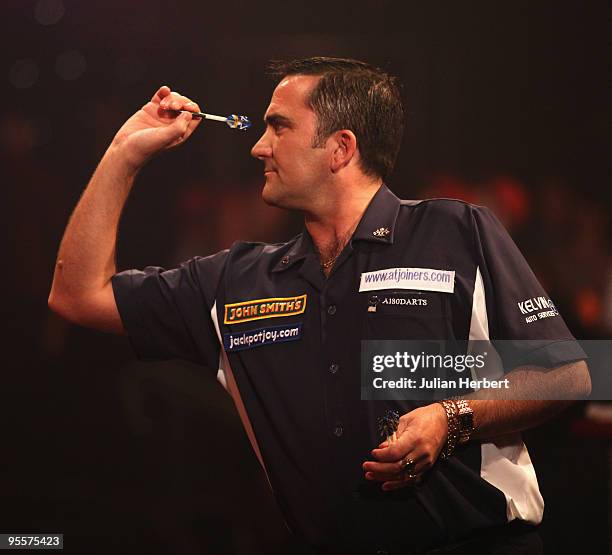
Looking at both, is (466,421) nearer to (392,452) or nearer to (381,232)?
(392,452)

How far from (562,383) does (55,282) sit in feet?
3.92

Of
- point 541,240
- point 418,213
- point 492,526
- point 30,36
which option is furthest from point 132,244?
point 492,526

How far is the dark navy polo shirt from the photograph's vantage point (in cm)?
178

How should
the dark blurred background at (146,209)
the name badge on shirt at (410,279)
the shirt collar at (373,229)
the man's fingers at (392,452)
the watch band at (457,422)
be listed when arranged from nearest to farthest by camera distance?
the man's fingers at (392,452)
the watch band at (457,422)
the name badge on shirt at (410,279)
the shirt collar at (373,229)
the dark blurred background at (146,209)

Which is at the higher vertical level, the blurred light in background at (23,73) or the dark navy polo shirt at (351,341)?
the blurred light in background at (23,73)

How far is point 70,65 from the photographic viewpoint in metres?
2.71

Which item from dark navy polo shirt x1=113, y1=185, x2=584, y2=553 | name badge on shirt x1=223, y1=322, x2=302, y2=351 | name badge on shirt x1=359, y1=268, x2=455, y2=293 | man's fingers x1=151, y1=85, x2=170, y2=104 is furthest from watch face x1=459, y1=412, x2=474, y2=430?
man's fingers x1=151, y1=85, x2=170, y2=104

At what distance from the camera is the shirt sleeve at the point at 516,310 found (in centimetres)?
177

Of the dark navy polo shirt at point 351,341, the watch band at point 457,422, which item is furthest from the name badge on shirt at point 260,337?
the watch band at point 457,422

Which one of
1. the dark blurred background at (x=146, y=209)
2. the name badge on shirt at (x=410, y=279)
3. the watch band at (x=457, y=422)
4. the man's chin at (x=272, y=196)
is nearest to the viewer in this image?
the watch band at (x=457, y=422)

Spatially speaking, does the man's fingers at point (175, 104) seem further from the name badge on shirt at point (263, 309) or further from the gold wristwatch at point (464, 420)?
the gold wristwatch at point (464, 420)

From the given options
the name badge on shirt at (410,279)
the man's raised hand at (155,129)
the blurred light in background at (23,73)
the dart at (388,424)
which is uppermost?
the blurred light in background at (23,73)

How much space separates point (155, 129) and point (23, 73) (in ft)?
2.74

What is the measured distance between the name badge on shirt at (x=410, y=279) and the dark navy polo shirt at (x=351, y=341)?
1 centimetres
